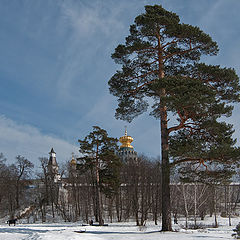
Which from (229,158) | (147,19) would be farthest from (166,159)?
(147,19)

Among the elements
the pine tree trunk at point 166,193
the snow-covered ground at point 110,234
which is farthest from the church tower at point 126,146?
the pine tree trunk at point 166,193

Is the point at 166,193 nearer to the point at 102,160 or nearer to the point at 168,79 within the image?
the point at 168,79

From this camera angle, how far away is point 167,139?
561 inches

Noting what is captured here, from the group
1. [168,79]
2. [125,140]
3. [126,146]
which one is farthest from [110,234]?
[126,146]

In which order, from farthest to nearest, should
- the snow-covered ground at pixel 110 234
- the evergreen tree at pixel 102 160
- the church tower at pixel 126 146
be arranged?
the church tower at pixel 126 146 < the evergreen tree at pixel 102 160 < the snow-covered ground at pixel 110 234

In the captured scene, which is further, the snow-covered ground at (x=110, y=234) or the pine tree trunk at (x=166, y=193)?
the pine tree trunk at (x=166, y=193)

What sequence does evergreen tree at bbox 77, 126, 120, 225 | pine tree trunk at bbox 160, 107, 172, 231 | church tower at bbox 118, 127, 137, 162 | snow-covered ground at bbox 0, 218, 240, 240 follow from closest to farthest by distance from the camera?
snow-covered ground at bbox 0, 218, 240, 240 < pine tree trunk at bbox 160, 107, 172, 231 < evergreen tree at bbox 77, 126, 120, 225 < church tower at bbox 118, 127, 137, 162

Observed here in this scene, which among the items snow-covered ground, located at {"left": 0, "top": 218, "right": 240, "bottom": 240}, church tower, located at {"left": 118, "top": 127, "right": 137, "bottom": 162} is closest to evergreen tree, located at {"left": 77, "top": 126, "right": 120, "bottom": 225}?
snow-covered ground, located at {"left": 0, "top": 218, "right": 240, "bottom": 240}

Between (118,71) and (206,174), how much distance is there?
703cm

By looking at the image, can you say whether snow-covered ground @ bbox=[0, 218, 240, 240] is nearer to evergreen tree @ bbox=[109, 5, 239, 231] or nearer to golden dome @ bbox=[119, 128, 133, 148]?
evergreen tree @ bbox=[109, 5, 239, 231]

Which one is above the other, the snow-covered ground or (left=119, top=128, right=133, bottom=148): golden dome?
(left=119, top=128, right=133, bottom=148): golden dome

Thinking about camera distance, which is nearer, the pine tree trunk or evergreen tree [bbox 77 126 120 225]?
the pine tree trunk

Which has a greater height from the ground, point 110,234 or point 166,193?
point 166,193

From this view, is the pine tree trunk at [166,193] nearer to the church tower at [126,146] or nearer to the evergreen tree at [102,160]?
the evergreen tree at [102,160]
